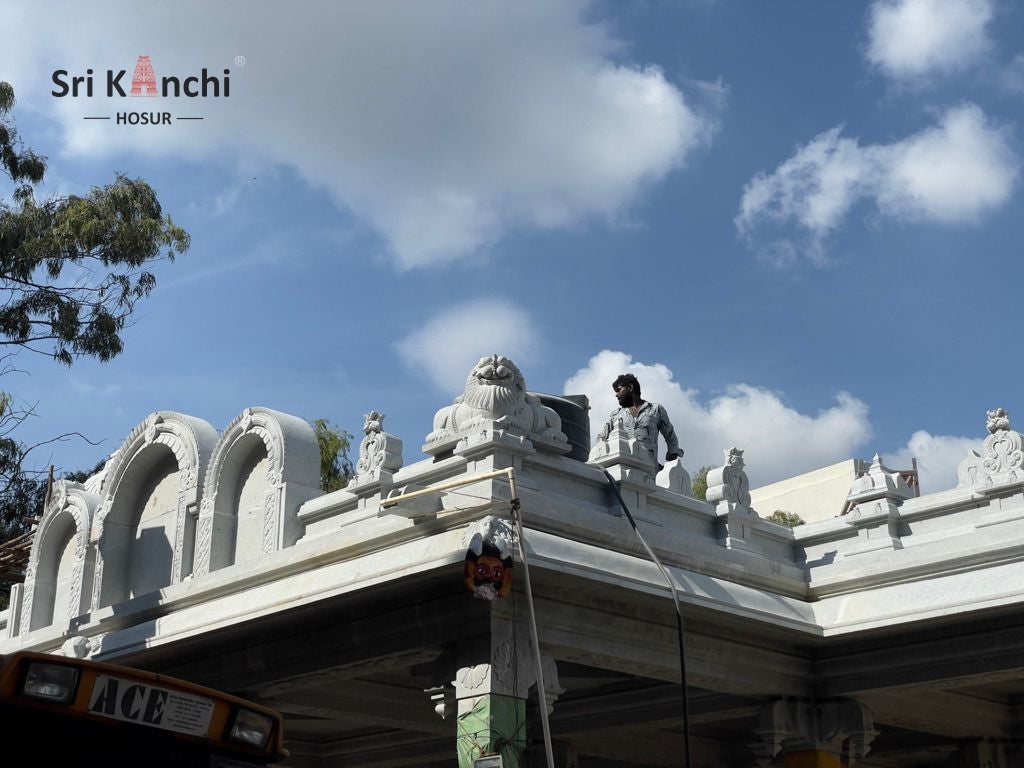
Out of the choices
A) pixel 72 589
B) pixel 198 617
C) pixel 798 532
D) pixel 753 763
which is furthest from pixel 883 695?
pixel 72 589

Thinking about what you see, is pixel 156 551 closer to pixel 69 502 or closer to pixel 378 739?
pixel 69 502

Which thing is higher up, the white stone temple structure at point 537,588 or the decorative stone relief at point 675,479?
the decorative stone relief at point 675,479

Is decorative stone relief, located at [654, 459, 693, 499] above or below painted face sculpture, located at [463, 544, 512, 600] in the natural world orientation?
above

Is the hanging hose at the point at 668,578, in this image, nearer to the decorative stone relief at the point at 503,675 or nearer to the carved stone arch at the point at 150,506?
the decorative stone relief at the point at 503,675

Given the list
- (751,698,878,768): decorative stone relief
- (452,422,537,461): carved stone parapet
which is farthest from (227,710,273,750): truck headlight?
(751,698,878,768): decorative stone relief

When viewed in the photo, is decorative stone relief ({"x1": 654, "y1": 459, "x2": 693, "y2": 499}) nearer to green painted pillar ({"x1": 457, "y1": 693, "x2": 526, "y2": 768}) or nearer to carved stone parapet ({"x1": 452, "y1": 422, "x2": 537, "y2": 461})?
carved stone parapet ({"x1": 452, "y1": 422, "x2": 537, "y2": 461})

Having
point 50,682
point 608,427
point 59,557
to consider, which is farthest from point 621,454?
Answer: point 59,557

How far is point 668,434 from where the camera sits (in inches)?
626

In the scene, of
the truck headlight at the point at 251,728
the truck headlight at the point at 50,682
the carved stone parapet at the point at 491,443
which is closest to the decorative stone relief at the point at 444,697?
the carved stone parapet at the point at 491,443

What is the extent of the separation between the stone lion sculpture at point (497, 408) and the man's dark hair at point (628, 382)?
2.76 metres

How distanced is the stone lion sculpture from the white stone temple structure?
0.10 ft

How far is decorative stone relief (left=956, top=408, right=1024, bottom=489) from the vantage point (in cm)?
1391

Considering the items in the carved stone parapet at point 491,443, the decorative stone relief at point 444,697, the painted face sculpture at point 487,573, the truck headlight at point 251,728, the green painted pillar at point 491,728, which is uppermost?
the carved stone parapet at point 491,443

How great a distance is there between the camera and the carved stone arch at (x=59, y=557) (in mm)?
17594
